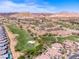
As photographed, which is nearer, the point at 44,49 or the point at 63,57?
the point at 63,57

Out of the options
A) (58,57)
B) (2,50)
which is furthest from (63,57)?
(2,50)

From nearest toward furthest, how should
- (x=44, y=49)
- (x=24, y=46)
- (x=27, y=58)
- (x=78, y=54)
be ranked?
(x=27, y=58) → (x=78, y=54) → (x=44, y=49) → (x=24, y=46)

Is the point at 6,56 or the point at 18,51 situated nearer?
the point at 6,56

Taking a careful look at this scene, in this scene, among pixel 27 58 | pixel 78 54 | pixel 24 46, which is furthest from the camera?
pixel 24 46

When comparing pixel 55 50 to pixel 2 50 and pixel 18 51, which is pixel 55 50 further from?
pixel 2 50

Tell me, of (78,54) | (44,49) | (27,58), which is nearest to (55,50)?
(44,49)

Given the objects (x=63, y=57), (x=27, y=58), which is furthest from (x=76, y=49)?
(x=27, y=58)

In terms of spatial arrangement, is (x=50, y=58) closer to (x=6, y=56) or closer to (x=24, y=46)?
(x=6, y=56)

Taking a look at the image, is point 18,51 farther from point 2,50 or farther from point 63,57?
point 63,57
